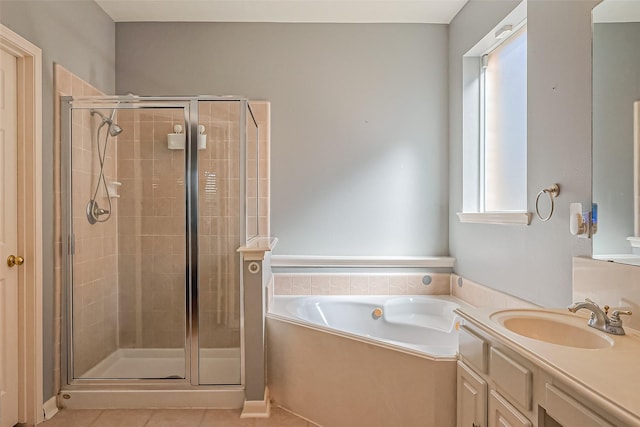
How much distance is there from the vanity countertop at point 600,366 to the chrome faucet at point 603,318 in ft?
0.11

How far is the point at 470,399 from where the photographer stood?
1.49 meters

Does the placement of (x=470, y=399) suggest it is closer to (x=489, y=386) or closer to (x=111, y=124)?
(x=489, y=386)

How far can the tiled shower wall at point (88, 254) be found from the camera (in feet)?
7.55

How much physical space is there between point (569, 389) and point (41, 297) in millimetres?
2446

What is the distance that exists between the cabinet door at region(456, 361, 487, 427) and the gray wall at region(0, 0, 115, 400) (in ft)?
7.32

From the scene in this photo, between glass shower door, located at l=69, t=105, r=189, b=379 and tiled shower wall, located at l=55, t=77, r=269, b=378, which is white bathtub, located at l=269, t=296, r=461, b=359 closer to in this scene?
tiled shower wall, located at l=55, t=77, r=269, b=378

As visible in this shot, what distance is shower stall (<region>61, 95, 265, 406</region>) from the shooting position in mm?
2301

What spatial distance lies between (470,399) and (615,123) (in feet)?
3.95

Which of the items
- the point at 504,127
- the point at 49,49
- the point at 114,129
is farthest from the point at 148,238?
the point at 504,127

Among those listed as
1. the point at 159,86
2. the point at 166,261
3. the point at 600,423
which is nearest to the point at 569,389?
the point at 600,423

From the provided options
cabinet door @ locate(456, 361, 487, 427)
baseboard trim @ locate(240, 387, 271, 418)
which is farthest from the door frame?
cabinet door @ locate(456, 361, 487, 427)

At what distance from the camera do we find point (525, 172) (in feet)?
7.26

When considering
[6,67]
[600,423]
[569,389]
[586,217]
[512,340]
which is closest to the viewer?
[600,423]

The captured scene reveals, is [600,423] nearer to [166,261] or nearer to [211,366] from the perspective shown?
[211,366]
